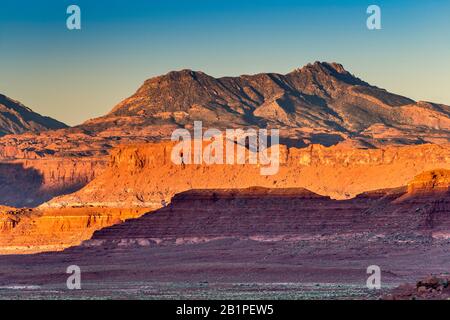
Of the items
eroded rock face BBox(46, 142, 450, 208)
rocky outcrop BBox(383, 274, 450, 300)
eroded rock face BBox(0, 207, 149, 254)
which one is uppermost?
eroded rock face BBox(46, 142, 450, 208)

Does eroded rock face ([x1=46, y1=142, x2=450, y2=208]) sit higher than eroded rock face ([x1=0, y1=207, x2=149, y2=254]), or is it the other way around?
eroded rock face ([x1=46, y1=142, x2=450, y2=208])

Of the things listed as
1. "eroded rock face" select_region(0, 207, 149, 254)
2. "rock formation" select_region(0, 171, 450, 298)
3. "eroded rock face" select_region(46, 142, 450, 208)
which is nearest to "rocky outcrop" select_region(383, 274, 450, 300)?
"rock formation" select_region(0, 171, 450, 298)

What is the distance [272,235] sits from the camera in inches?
5984

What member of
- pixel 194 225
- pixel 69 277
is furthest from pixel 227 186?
pixel 69 277

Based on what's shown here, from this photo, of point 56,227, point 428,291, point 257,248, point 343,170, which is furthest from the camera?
point 343,170

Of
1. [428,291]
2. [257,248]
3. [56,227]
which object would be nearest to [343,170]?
[56,227]

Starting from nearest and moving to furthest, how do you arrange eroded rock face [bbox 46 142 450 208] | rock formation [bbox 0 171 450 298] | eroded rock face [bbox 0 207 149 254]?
rock formation [bbox 0 171 450 298], eroded rock face [bbox 46 142 450 208], eroded rock face [bbox 0 207 149 254]

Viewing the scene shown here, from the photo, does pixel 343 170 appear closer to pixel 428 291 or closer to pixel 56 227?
pixel 56 227

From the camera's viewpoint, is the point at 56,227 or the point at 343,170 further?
the point at 343,170

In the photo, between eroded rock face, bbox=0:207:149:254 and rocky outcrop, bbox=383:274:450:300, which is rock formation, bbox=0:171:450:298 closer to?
eroded rock face, bbox=0:207:149:254

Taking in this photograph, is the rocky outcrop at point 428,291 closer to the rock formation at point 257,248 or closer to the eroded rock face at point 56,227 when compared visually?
the rock formation at point 257,248

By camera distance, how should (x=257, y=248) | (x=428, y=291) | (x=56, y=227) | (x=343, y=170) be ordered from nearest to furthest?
1. (x=428, y=291)
2. (x=257, y=248)
3. (x=56, y=227)
4. (x=343, y=170)

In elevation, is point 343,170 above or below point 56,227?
above
